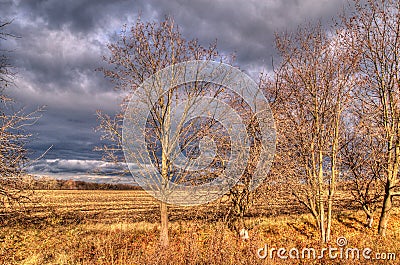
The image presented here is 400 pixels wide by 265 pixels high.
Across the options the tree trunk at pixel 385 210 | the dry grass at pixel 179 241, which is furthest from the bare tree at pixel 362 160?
the dry grass at pixel 179 241

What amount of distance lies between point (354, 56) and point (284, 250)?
21.7 ft

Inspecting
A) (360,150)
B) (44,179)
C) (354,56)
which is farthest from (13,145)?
(360,150)

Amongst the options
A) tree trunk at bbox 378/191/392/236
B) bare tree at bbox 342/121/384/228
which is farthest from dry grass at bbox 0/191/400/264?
bare tree at bbox 342/121/384/228

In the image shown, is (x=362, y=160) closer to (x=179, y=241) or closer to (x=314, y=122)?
(x=314, y=122)

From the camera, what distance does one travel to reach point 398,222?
1460 cm

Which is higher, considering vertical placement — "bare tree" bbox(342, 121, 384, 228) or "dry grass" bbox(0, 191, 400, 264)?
"bare tree" bbox(342, 121, 384, 228)

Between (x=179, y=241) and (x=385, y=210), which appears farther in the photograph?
(x=385, y=210)

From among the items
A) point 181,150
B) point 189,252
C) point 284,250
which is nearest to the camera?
point 189,252

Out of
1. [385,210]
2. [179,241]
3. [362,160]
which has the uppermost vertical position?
[362,160]

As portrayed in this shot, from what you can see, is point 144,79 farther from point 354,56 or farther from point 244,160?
point 354,56

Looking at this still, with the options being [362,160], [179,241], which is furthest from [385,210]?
[179,241]

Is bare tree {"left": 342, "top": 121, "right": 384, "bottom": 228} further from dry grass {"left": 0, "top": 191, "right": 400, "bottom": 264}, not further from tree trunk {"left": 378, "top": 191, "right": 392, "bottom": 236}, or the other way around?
dry grass {"left": 0, "top": 191, "right": 400, "bottom": 264}

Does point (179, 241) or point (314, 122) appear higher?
point (314, 122)

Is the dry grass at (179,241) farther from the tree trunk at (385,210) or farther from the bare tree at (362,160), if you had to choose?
the bare tree at (362,160)
